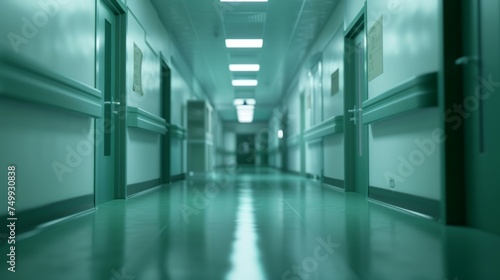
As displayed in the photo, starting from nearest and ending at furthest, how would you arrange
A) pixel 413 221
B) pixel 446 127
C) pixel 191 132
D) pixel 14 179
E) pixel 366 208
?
pixel 14 179, pixel 446 127, pixel 413 221, pixel 366 208, pixel 191 132

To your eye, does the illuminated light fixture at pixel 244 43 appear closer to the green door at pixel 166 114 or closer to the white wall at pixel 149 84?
the white wall at pixel 149 84

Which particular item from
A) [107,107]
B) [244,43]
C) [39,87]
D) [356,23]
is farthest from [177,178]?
[39,87]

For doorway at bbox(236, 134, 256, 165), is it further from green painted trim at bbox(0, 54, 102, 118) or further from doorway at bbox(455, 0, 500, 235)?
doorway at bbox(455, 0, 500, 235)

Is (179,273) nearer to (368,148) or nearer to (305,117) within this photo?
(368,148)

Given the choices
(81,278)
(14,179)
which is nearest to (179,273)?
(81,278)

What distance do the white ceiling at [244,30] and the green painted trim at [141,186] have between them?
2836 millimetres

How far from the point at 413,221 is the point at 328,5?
443 centimetres

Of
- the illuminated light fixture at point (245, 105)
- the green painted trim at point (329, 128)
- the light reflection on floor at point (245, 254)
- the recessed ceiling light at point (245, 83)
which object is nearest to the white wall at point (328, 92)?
the green painted trim at point (329, 128)

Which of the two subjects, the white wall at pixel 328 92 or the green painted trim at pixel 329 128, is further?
the white wall at pixel 328 92

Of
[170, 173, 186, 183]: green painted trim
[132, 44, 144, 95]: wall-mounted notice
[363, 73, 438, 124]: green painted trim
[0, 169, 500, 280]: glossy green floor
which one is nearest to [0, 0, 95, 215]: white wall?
Result: [0, 169, 500, 280]: glossy green floor

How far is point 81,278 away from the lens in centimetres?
158

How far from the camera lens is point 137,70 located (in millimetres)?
5605

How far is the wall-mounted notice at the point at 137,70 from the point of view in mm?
5496

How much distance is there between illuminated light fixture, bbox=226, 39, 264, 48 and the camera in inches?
332
